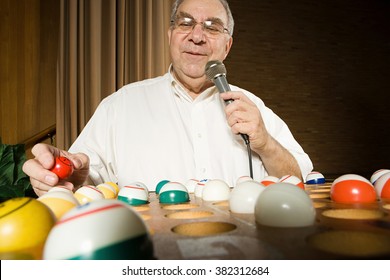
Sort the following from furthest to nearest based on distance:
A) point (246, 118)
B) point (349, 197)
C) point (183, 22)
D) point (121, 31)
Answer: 1. point (121, 31)
2. point (183, 22)
3. point (246, 118)
4. point (349, 197)

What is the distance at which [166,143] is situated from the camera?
157cm

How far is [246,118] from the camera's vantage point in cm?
125

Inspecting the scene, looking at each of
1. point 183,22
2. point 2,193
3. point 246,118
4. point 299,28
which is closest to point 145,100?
point 183,22

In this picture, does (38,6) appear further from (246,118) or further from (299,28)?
(299,28)

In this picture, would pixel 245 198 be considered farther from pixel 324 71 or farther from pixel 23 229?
pixel 324 71

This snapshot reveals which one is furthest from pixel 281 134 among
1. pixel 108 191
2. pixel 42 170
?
pixel 42 170

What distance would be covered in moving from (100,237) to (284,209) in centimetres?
27

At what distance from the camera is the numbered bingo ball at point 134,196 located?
2.54ft

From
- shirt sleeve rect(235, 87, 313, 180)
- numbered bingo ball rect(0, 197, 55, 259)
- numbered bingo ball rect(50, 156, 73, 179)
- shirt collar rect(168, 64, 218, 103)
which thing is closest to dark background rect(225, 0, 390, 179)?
shirt sleeve rect(235, 87, 313, 180)

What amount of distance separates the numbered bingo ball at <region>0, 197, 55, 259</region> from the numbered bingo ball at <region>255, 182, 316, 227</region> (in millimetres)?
301

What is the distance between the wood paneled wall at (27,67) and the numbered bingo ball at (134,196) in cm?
189

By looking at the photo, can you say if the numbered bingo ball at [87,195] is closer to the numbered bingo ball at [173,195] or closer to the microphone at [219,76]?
the numbered bingo ball at [173,195]

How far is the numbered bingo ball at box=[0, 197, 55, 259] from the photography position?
383 mm
